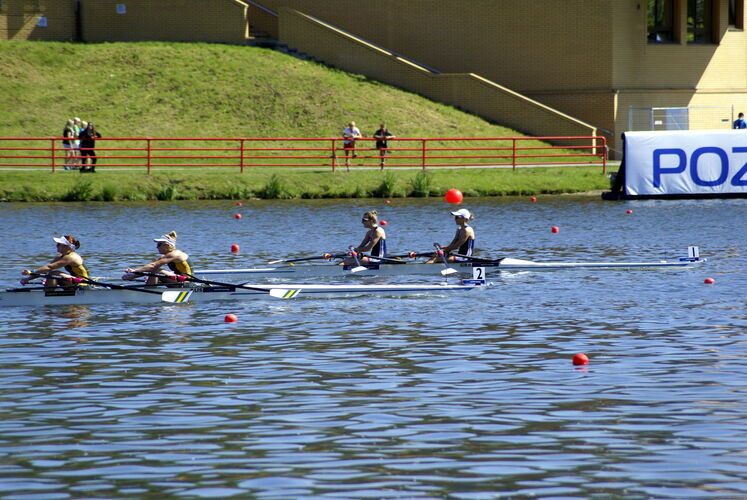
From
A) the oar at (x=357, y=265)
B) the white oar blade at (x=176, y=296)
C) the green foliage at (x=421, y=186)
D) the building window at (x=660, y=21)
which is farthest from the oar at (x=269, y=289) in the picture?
the building window at (x=660, y=21)

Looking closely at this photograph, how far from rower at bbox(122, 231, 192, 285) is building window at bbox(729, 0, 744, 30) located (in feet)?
134

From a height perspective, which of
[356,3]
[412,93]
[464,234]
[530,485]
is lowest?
[530,485]

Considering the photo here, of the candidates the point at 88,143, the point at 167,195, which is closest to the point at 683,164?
the point at 167,195

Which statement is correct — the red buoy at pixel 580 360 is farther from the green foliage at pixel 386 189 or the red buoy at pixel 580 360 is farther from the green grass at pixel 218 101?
the green grass at pixel 218 101

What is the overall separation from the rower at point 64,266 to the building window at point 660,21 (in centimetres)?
3886

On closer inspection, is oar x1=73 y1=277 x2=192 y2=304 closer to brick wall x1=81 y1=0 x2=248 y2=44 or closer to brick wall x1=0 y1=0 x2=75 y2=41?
brick wall x1=81 y1=0 x2=248 y2=44

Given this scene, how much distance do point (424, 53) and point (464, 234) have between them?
34181 mm

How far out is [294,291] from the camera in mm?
19938

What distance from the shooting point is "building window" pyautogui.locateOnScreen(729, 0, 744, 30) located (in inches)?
2146

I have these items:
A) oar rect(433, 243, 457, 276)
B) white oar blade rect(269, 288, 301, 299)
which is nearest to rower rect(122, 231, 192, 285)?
white oar blade rect(269, 288, 301, 299)

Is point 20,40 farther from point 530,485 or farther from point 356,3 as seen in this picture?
point 530,485

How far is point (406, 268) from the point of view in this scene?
23062 mm

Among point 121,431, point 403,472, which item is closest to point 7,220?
point 121,431

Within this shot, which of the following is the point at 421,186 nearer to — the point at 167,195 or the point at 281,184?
the point at 281,184
